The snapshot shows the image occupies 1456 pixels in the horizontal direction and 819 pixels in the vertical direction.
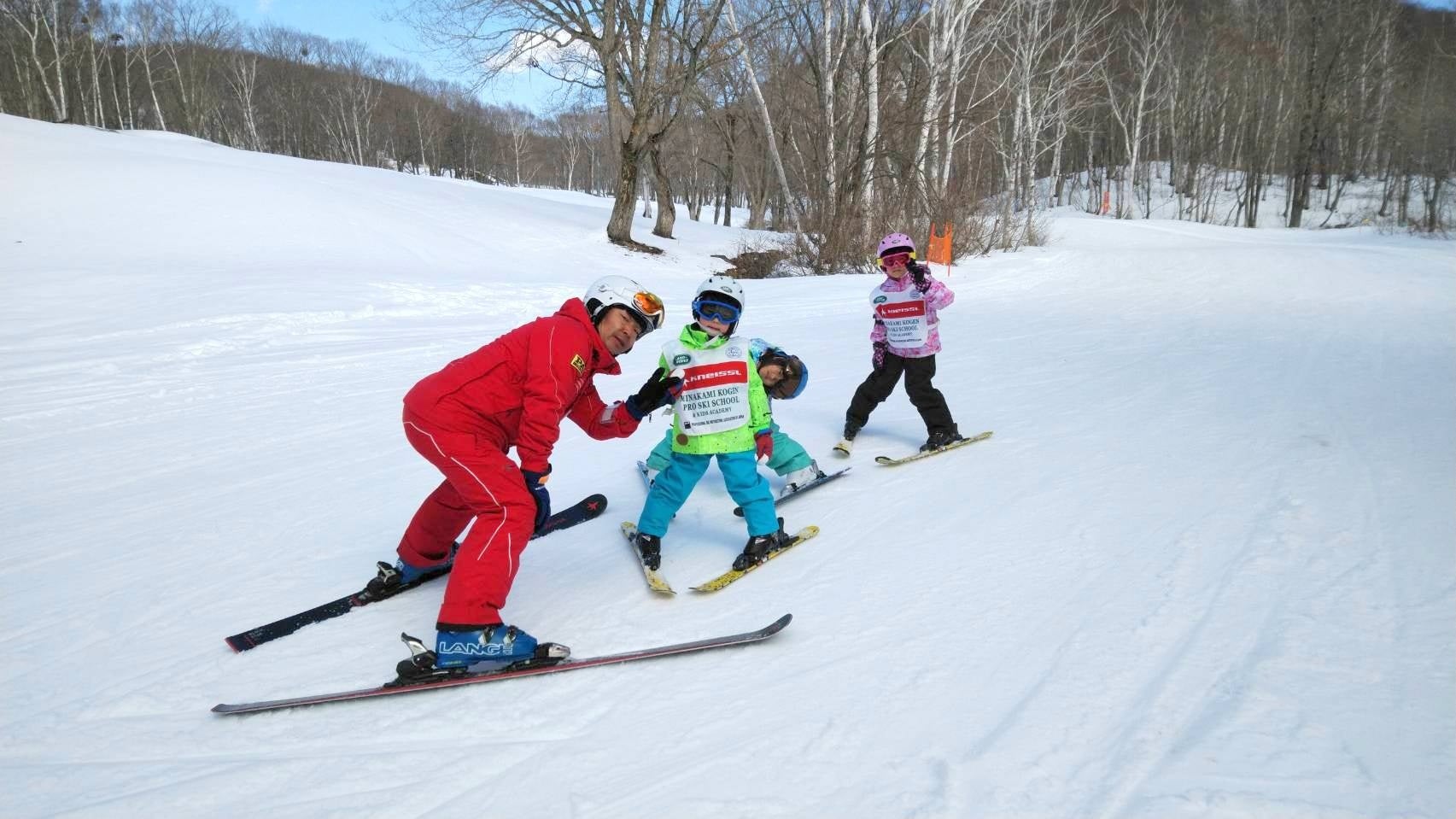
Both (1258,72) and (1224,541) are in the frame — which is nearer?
(1224,541)

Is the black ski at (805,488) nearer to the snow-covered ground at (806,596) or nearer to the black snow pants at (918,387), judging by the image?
the snow-covered ground at (806,596)

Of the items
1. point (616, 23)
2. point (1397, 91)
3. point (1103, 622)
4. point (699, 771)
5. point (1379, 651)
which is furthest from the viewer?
point (1397, 91)

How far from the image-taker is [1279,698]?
250 cm

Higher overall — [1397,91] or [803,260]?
[1397,91]

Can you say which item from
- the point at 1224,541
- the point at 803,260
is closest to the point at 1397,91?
the point at 803,260

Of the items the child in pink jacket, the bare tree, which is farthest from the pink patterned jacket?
the bare tree

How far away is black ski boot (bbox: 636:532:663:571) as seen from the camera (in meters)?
3.83

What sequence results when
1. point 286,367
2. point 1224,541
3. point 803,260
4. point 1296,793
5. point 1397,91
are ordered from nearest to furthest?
1. point 1296,793
2. point 1224,541
3. point 286,367
4. point 803,260
5. point 1397,91

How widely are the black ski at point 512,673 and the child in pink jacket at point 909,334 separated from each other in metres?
2.85

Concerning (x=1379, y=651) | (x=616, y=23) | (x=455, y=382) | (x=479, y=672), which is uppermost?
(x=616, y=23)

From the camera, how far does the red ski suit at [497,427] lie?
2.93 meters

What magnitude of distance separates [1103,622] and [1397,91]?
5065 centimetres

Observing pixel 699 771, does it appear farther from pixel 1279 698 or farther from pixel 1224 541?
pixel 1224 541

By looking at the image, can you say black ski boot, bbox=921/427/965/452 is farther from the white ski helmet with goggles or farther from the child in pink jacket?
the white ski helmet with goggles
